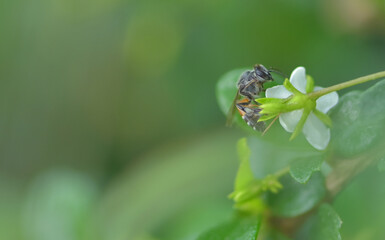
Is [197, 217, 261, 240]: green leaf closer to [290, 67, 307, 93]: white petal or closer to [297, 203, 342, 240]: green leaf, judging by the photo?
[297, 203, 342, 240]: green leaf

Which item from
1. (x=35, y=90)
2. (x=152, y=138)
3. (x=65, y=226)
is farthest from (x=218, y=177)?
(x=35, y=90)

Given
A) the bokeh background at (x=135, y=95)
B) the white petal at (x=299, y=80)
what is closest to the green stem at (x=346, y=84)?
the white petal at (x=299, y=80)

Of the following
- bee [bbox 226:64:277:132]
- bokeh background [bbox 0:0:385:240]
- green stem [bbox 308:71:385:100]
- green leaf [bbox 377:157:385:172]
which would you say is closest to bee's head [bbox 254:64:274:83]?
bee [bbox 226:64:277:132]

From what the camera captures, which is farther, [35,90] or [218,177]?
[35,90]

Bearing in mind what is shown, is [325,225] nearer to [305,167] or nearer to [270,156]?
[305,167]

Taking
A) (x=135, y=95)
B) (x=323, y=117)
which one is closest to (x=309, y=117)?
(x=323, y=117)

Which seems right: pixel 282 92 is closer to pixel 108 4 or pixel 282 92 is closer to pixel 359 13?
pixel 359 13
